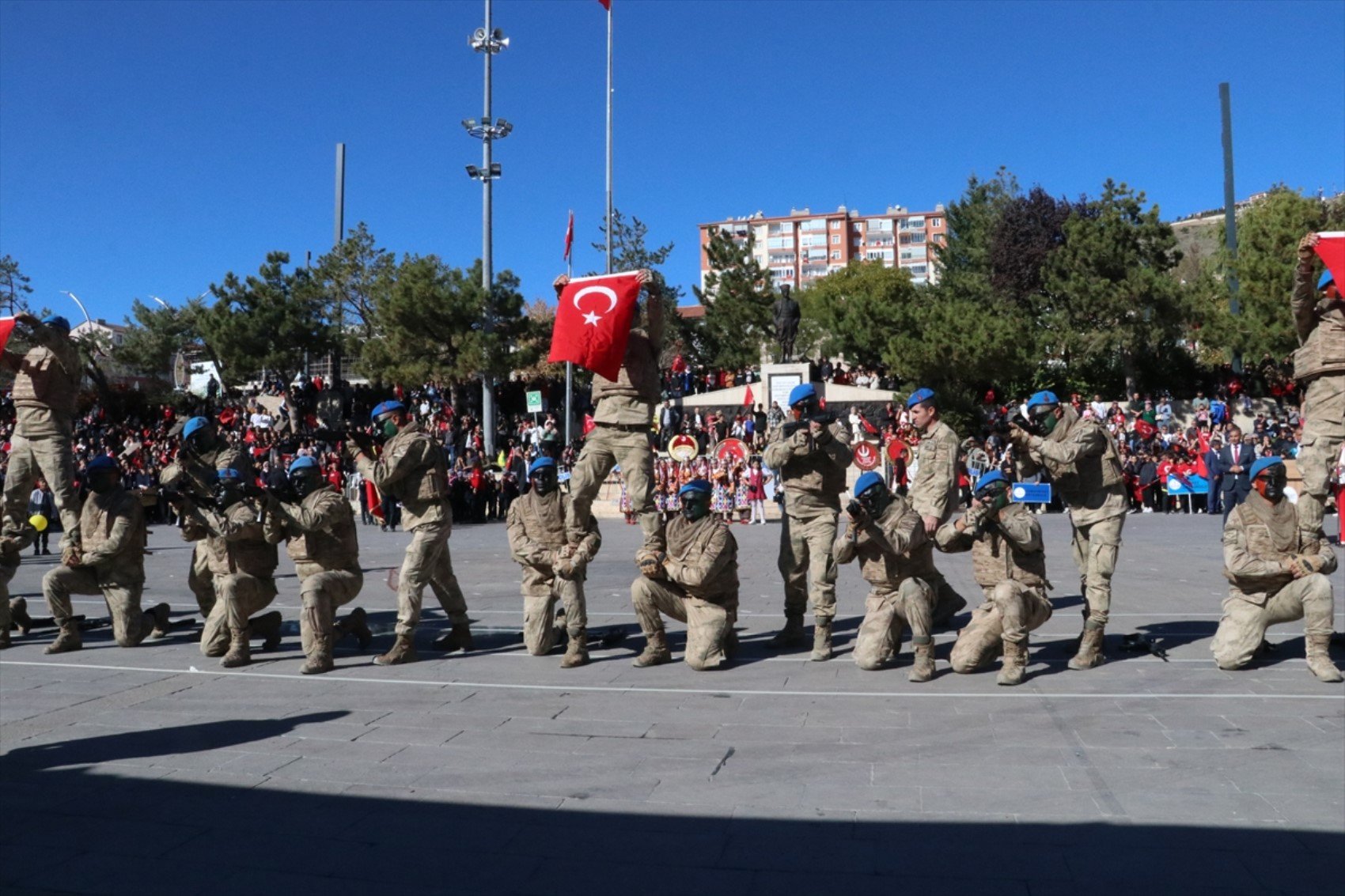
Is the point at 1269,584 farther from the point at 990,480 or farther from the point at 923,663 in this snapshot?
the point at 923,663

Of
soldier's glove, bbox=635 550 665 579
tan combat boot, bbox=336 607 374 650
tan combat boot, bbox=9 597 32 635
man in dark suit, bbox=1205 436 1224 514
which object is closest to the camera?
soldier's glove, bbox=635 550 665 579

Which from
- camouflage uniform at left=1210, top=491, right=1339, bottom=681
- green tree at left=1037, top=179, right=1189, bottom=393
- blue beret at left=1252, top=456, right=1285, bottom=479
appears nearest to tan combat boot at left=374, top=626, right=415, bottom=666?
camouflage uniform at left=1210, top=491, right=1339, bottom=681

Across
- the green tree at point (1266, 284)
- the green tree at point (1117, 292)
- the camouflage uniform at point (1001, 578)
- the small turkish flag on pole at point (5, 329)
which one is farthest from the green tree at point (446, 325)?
the camouflage uniform at point (1001, 578)

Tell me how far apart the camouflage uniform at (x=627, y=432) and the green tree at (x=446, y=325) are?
931 inches

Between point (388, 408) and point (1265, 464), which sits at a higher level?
point (388, 408)

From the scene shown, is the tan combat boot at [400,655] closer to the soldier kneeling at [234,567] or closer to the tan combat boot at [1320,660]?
the soldier kneeling at [234,567]

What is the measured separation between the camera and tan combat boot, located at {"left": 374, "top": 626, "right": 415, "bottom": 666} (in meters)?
8.41

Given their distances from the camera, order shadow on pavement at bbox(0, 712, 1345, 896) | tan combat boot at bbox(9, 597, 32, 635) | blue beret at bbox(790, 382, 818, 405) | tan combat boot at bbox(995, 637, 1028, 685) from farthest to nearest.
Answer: tan combat boot at bbox(9, 597, 32, 635), blue beret at bbox(790, 382, 818, 405), tan combat boot at bbox(995, 637, 1028, 685), shadow on pavement at bbox(0, 712, 1345, 896)

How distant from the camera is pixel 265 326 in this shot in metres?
37.5

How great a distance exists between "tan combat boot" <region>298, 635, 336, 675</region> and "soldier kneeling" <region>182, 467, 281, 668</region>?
658 millimetres

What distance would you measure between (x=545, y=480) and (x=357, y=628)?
1969 millimetres

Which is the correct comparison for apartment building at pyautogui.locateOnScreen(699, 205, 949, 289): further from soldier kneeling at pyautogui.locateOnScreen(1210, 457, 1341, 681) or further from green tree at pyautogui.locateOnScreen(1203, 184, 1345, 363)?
soldier kneeling at pyautogui.locateOnScreen(1210, 457, 1341, 681)

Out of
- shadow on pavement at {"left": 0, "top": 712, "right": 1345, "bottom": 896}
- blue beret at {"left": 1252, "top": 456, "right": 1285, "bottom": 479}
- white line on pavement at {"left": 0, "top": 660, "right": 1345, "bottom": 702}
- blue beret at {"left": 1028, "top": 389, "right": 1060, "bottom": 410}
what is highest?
blue beret at {"left": 1028, "top": 389, "right": 1060, "bottom": 410}

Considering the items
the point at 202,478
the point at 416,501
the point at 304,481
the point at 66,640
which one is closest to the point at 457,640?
the point at 416,501
